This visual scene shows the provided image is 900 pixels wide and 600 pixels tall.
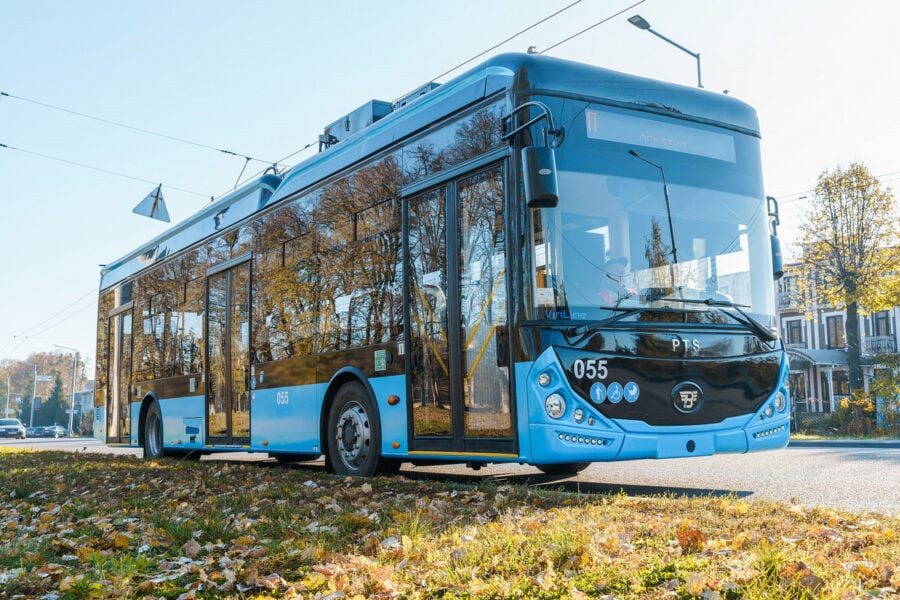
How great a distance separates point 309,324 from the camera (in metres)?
10.6

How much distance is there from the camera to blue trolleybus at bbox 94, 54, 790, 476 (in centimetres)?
739

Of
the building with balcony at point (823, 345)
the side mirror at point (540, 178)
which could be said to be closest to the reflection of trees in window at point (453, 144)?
the side mirror at point (540, 178)

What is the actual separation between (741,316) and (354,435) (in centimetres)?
413

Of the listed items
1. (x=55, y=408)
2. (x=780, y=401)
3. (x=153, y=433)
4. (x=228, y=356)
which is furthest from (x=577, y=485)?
(x=55, y=408)

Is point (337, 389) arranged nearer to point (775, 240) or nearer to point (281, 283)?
point (281, 283)

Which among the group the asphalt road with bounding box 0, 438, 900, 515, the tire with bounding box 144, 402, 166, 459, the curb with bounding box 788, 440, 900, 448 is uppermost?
the tire with bounding box 144, 402, 166, 459

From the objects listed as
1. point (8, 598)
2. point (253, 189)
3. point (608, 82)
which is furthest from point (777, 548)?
point (253, 189)

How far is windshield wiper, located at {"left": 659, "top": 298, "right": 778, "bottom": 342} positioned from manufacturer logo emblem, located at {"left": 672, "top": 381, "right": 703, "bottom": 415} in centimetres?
71

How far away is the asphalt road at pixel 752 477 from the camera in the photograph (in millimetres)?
7879

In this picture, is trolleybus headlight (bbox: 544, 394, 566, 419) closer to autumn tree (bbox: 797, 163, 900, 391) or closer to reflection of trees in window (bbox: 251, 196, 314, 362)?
reflection of trees in window (bbox: 251, 196, 314, 362)

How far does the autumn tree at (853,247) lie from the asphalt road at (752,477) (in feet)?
60.1

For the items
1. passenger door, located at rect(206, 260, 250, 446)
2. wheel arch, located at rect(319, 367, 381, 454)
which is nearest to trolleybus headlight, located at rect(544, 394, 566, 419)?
wheel arch, located at rect(319, 367, 381, 454)

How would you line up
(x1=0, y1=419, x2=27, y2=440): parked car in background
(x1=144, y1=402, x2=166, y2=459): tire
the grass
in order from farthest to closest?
(x1=0, y1=419, x2=27, y2=440): parked car in background < (x1=144, y1=402, x2=166, y2=459): tire < the grass

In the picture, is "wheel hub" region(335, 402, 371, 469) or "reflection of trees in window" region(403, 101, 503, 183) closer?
"reflection of trees in window" region(403, 101, 503, 183)
